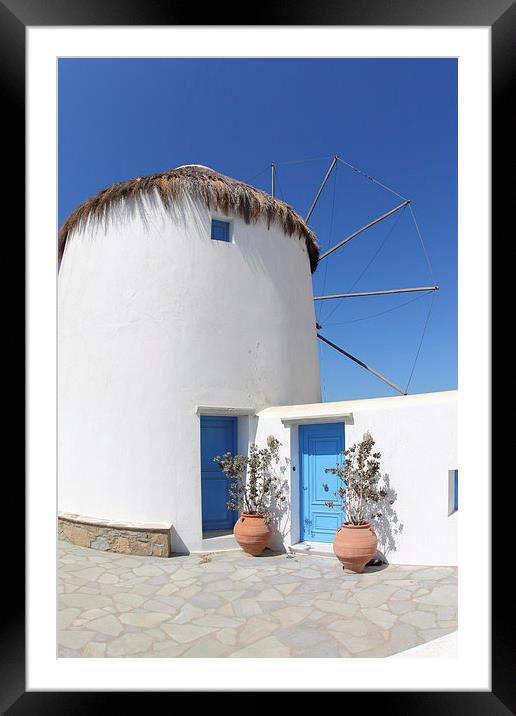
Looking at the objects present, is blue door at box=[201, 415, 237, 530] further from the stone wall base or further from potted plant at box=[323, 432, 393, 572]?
potted plant at box=[323, 432, 393, 572]

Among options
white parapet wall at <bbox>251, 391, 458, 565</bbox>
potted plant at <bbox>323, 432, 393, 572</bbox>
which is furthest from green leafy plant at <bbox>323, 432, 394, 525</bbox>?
white parapet wall at <bbox>251, 391, 458, 565</bbox>

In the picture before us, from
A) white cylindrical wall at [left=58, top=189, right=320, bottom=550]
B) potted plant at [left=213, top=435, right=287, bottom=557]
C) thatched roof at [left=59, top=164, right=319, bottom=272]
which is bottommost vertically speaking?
potted plant at [left=213, top=435, right=287, bottom=557]

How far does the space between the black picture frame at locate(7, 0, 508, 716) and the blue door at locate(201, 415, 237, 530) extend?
18.4 feet

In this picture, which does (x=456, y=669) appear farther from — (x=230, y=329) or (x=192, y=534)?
(x=230, y=329)

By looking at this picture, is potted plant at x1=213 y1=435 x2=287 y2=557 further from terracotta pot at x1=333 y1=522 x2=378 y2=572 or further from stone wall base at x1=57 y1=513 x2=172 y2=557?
Answer: terracotta pot at x1=333 y1=522 x2=378 y2=572

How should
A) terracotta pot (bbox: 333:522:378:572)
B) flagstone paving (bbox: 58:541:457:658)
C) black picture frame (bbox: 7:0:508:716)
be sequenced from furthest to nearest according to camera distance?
1. terracotta pot (bbox: 333:522:378:572)
2. flagstone paving (bbox: 58:541:457:658)
3. black picture frame (bbox: 7:0:508:716)

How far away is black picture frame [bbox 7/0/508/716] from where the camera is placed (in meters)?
2.12

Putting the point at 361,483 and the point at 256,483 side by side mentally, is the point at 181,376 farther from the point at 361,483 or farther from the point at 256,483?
the point at 361,483

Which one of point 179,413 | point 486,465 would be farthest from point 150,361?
point 486,465

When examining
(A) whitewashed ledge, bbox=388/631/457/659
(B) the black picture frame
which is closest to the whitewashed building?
(A) whitewashed ledge, bbox=388/631/457/659

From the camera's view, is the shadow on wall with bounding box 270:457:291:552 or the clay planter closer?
the clay planter

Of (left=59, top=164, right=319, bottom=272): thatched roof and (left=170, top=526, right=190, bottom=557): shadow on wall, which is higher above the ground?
(left=59, top=164, right=319, bottom=272): thatched roof

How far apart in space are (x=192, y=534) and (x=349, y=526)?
2450mm

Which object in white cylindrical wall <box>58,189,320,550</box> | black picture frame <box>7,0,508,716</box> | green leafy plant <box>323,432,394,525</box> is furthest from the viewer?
white cylindrical wall <box>58,189,320,550</box>
